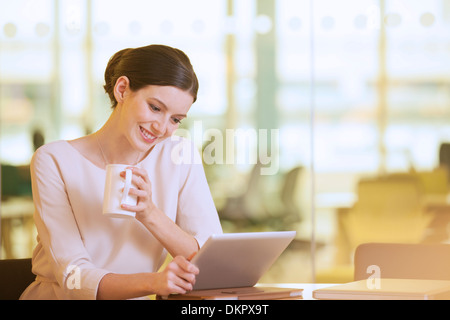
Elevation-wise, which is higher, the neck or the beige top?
the neck

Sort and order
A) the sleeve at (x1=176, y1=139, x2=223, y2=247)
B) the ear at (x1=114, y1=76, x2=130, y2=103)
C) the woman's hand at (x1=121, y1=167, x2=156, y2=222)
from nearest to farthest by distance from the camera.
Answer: the woman's hand at (x1=121, y1=167, x2=156, y2=222) < the ear at (x1=114, y1=76, x2=130, y2=103) < the sleeve at (x1=176, y1=139, x2=223, y2=247)

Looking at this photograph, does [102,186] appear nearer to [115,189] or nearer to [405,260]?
[115,189]

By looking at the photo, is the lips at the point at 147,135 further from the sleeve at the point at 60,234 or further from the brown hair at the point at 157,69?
the sleeve at the point at 60,234

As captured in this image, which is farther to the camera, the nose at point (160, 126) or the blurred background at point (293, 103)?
the blurred background at point (293, 103)

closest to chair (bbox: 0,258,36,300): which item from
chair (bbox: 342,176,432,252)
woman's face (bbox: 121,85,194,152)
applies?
woman's face (bbox: 121,85,194,152)

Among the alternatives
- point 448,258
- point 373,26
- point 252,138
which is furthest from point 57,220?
point 373,26

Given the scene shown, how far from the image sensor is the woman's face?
173cm

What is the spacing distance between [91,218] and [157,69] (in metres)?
0.41

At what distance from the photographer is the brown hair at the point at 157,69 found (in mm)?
1735

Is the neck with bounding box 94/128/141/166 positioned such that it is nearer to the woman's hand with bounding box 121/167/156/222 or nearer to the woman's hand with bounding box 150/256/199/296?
the woman's hand with bounding box 121/167/156/222

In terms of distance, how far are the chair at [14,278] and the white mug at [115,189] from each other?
548 mm

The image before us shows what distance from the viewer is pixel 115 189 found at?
4.82ft

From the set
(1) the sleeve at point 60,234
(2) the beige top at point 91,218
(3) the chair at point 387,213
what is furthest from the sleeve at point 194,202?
(3) the chair at point 387,213
